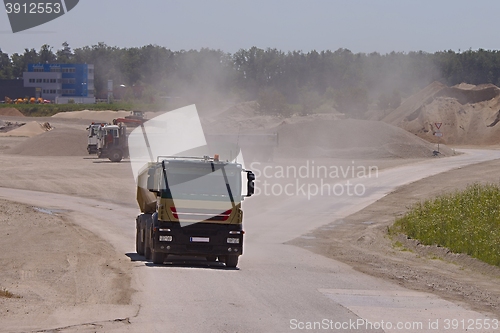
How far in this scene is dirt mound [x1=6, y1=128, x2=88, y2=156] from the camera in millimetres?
64625

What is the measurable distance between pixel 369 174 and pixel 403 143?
20021mm

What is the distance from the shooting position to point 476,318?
12.2 meters

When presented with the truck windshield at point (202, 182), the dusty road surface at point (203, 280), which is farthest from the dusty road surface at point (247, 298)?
the truck windshield at point (202, 182)

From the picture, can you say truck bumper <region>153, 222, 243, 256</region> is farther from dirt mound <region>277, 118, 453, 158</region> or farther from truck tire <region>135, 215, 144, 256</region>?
dirt mound <region>277, 118, 453, 158</region>

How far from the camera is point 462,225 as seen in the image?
78.4ft

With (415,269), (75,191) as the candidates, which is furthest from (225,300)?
(75,191)

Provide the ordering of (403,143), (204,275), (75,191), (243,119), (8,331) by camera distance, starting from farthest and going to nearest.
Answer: (243,119)
(403,143)
(75,191)
(204,275)
(8,331)

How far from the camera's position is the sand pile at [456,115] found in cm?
9112

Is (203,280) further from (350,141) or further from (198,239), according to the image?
(350,141)

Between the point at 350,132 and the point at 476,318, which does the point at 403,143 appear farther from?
the point at 476,318

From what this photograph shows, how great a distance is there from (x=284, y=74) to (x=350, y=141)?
4285 inches

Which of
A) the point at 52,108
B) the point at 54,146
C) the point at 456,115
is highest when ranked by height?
the point at 456,115

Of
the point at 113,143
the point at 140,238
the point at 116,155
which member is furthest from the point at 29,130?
the point at 140,238

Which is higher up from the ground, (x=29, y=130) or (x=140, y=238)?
(x=29, y=130)
